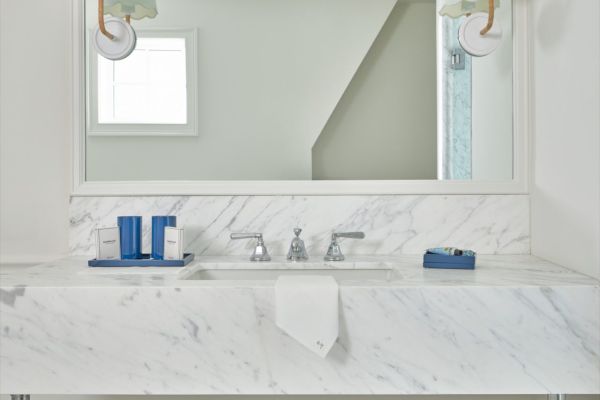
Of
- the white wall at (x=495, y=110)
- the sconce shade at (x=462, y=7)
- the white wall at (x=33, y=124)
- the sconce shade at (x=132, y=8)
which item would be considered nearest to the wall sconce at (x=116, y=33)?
the sconce shade at (x=132, y=8)

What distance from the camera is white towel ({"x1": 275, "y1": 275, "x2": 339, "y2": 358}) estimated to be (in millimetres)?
1001

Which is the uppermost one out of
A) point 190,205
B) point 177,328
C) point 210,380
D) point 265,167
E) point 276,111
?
point 276,111

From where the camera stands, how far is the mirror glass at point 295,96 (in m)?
1.52

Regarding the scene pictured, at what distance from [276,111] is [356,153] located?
265 mm

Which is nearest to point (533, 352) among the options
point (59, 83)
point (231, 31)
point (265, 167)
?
point (265, 167)

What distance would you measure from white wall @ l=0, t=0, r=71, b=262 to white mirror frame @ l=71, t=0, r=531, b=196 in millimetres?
38

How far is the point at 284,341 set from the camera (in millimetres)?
1021

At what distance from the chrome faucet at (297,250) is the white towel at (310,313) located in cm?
40

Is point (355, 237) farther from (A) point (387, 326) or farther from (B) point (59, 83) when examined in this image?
(B) point (59, 83)

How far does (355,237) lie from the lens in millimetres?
1423

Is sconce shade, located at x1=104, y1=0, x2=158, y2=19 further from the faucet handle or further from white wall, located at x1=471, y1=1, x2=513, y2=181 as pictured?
white wall, located at x1=471, y1=1, x2=513, y2=181

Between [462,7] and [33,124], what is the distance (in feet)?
4.20

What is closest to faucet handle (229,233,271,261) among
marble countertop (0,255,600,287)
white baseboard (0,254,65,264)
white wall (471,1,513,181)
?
marble countertop (0,255,600,287)

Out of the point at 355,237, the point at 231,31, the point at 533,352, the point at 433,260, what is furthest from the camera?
the point at 231,31
